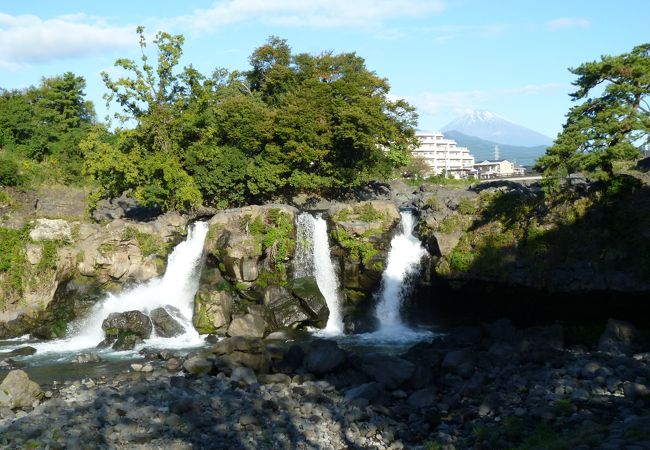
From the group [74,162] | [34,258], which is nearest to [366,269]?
[34,258]

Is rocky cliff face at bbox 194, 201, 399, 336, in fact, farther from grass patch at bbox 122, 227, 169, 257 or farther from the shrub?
the shrub

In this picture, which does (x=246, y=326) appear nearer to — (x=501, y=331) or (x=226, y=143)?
(x=501, y=331)

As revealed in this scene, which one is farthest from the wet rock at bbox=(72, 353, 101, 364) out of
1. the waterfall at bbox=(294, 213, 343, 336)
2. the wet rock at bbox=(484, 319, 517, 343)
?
the wet rock at bbox=(484, 319, 517, 343)

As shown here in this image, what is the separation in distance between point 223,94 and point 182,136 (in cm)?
926

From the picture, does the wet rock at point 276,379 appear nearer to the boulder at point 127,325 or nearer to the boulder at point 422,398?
the boulder at point 422,398

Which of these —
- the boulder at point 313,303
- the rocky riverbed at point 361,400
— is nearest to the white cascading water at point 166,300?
the boulder at point 313,303

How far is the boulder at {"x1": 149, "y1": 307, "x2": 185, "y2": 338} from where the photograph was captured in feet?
85.3

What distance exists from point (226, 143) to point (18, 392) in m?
24.6

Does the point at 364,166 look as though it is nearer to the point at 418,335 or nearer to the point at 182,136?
the point at 182,136

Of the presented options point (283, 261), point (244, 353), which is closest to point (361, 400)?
point (244, 353)

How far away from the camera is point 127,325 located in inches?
1008

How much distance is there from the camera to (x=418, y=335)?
85.4 ft

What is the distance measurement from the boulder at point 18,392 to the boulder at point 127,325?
7.55 metres

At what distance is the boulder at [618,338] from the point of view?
69.3 feet
